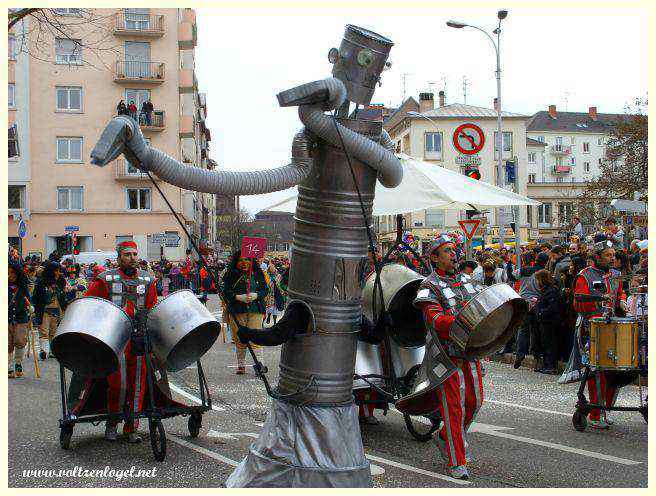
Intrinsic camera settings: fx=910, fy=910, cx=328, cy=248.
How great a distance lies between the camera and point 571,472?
707 cm

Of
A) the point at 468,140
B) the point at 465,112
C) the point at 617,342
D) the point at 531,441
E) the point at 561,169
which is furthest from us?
the point at 561,169

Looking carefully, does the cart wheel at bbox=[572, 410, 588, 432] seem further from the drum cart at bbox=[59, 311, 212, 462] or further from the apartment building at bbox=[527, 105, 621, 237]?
the apartment building at bbox=[527, 105, 621, 237]

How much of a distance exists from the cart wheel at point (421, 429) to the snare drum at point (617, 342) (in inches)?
67.0

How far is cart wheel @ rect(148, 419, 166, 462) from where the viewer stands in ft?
24.5

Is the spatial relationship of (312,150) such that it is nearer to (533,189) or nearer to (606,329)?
(606,329)

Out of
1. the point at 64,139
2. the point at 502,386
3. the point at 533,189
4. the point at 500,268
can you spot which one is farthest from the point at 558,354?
the point at 533,189

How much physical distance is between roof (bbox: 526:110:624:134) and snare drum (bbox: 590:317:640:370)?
3951 inches

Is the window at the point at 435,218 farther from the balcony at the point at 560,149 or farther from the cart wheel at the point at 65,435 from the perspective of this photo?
the cart wheel at the point at 65,435

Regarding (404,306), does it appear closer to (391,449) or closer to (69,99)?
(391,449)

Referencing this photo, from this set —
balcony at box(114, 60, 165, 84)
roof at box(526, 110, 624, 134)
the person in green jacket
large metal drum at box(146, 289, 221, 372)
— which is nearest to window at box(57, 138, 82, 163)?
balcony at box(114, 60, 165, 84)

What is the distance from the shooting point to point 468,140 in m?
16.1

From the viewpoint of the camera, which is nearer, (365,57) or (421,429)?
(365,57)

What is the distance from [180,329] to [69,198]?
4625 cm

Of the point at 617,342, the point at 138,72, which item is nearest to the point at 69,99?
the point at 138,72
